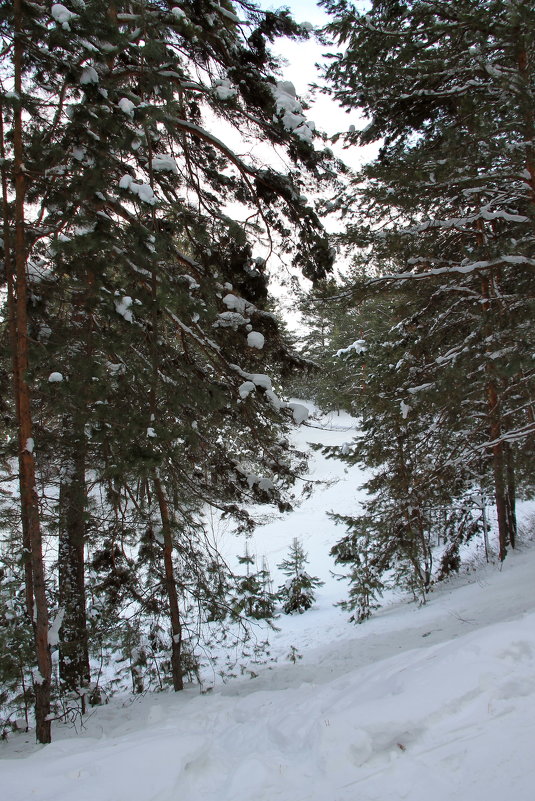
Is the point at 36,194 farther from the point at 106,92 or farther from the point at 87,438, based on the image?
the point at 87,438

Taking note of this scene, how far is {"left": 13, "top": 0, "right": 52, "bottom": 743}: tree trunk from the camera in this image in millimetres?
3785

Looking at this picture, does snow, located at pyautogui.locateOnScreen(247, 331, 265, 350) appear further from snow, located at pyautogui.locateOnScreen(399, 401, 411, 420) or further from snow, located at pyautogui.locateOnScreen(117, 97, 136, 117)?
snow, located at pyautogui.locateOnScreen(399, 401, 411, 420)

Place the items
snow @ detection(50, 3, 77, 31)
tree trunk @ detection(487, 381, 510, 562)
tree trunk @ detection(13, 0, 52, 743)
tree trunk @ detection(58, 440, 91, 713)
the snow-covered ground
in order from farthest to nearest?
tree trunk @ detection(487, 381, 510, 562)
tree trunk @ detection(58, 440, 91, 713)
tree trunk @ detection(13, 0, 52, 743)
snow @ detection(50, 3, 77, 31)
the snow-covered ground

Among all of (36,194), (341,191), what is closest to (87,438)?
(36,194)

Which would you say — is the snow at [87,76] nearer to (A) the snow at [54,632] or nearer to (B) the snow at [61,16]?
(B) the snow at [61,16]

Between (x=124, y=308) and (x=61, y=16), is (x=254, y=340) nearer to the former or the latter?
(x=124, y=308)

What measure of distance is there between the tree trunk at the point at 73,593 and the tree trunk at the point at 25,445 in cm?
76

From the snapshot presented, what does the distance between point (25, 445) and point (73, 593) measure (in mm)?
2445

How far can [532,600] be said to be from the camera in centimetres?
546

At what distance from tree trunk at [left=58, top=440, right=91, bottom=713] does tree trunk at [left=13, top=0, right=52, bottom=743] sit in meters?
0.76

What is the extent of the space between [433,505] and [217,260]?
6.40 m

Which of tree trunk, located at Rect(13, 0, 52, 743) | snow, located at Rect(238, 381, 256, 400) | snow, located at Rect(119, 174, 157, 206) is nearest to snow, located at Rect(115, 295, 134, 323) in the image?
tree trunk, located at Rect(13, 0, 52, 743)

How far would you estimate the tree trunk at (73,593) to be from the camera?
4.89 metres

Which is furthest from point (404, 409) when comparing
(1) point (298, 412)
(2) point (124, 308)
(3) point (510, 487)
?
(3) point (510, 487)
